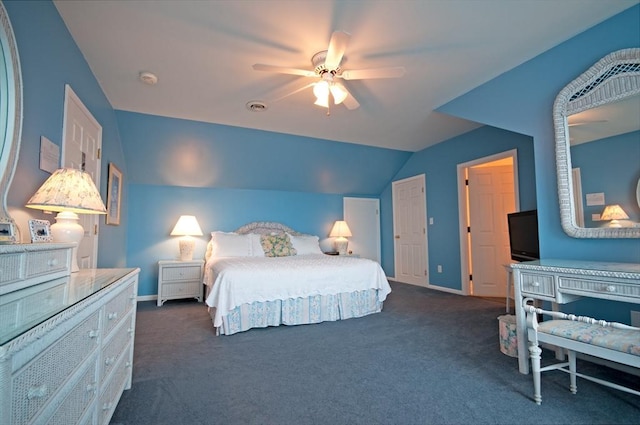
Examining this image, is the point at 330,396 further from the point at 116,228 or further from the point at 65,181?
the point at 116,228

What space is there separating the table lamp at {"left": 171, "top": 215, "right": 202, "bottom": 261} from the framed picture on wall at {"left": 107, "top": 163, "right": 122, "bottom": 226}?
0.86 meters

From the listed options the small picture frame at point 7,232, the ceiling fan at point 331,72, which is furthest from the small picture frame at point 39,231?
the ceiling fan at point 331,72

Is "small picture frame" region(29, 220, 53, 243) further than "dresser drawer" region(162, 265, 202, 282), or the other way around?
"dresser drawer" region(162, 265, 202, 282)

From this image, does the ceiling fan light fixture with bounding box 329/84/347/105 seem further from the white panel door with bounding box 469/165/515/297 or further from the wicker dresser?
the white panel door with bounding box 469/165/515/297

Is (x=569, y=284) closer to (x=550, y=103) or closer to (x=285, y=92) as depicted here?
(x=550, y=103)

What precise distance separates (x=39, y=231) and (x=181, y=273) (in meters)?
2.85

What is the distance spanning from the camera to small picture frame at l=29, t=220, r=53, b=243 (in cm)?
151

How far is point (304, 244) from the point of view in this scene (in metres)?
5.01

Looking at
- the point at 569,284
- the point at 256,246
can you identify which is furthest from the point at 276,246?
the point at 569,284

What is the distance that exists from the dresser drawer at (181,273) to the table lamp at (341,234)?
2.45 meters

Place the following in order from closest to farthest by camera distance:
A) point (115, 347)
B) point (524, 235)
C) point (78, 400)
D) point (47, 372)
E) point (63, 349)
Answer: point (47, 372)
point (63, 349)
point (78, 400)
point (115, 347)
point (524, 235)

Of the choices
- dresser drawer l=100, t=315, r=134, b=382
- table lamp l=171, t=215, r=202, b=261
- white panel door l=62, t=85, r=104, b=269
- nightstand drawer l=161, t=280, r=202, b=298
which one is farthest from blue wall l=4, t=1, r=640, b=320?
dresser drawer l=100, t=315, r=134, b=382

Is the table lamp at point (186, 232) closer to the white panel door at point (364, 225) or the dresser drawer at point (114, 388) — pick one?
the dresser drawer at point (114, 388)

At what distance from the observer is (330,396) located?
5.97 feet
